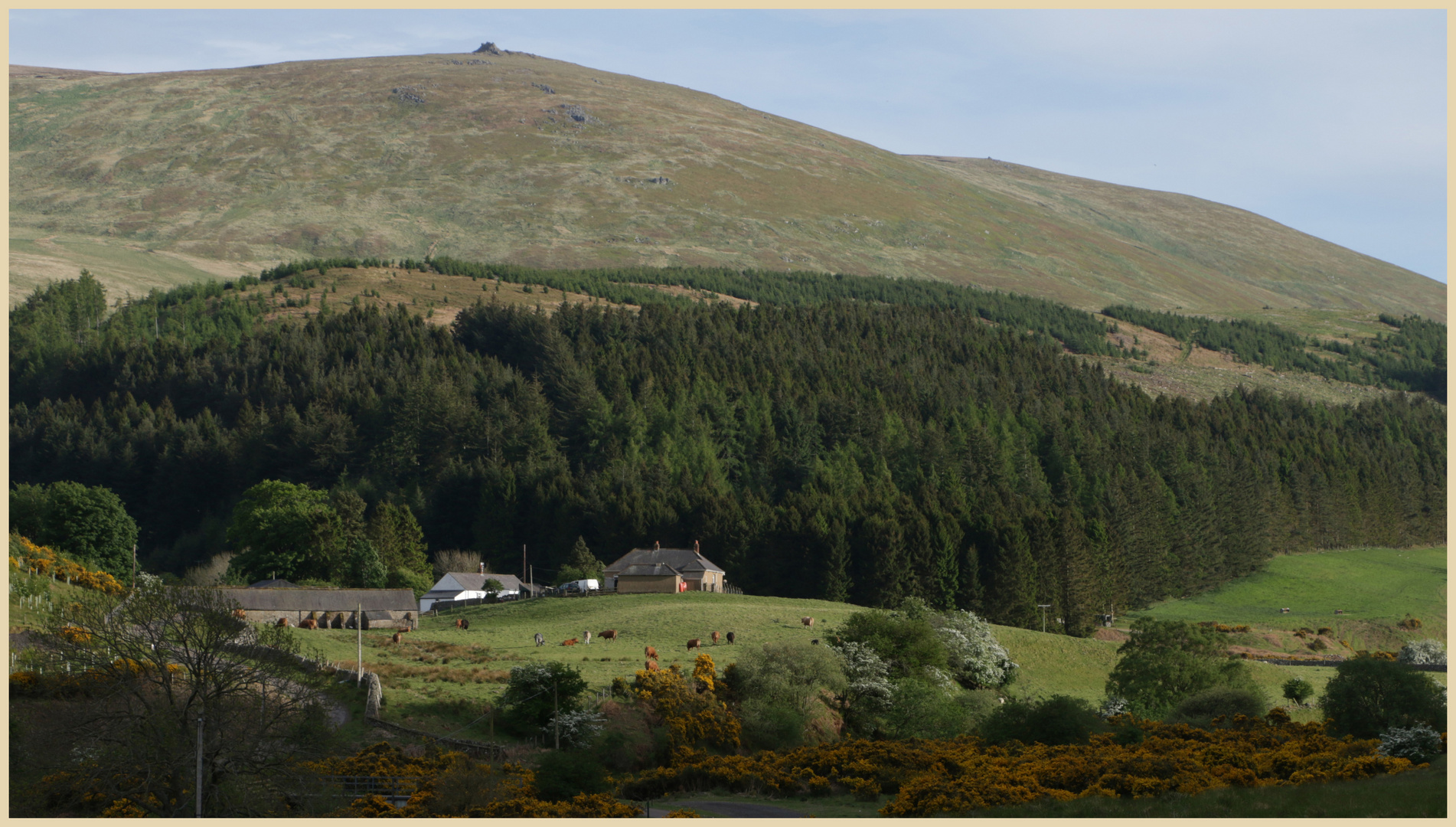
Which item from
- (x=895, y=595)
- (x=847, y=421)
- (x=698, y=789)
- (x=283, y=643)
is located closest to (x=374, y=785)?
(x=698, y=789)

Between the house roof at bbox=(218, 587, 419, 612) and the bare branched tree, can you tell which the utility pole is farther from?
the house roof at bbox=(218, 587, 419, 612)

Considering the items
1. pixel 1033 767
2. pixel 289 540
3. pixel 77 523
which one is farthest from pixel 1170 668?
pixel 77 523

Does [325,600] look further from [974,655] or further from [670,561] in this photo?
[974,655]

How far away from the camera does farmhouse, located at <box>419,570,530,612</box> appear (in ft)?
386

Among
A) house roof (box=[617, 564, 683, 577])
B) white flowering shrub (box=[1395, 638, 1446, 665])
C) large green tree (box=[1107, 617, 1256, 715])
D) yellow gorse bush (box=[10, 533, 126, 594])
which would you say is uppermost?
yellow gorse bush (box=[10, 533, 126, 594])

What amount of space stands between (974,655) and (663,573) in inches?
1514

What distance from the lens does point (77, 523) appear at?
117250mm

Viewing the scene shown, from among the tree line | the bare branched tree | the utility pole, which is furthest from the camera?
the tree line

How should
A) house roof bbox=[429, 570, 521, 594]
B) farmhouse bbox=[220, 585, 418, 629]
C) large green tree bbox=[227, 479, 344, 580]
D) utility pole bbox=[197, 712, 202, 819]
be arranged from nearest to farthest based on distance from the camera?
1. utility pole bbox=[197, 712, 202, 819]
2. farmhouse bbox=[220, 585, 418, 629]
3. large green tree bbox=[227, 479, 344, 580]
4. house roof bbox=[429, 570, 521, 594]

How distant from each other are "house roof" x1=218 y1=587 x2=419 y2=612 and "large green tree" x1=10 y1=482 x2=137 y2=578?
2933 centimetres

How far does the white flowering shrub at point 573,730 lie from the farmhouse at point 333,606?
3678 cm

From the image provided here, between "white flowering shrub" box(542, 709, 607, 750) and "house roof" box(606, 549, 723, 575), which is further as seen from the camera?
"house roof" box(606, 549, 723, 575)

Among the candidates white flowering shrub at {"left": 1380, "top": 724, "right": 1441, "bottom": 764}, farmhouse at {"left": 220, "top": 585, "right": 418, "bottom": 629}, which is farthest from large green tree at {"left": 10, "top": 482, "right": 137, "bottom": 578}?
white flowering shrub at {"left": 1380, "top": 724, "right": 1441, "bottom": 764}

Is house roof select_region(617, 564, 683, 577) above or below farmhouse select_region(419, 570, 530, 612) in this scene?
above
